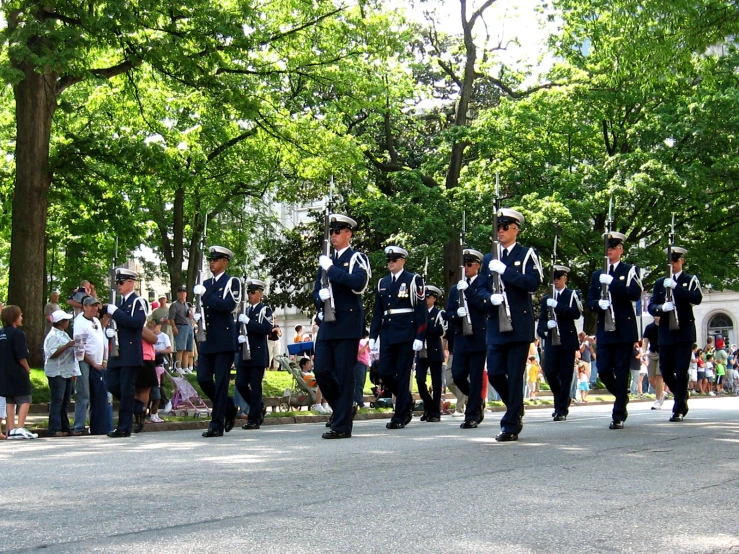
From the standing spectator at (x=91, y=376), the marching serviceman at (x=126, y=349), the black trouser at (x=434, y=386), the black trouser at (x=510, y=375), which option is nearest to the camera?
the black trouser at (x=510, y=375)

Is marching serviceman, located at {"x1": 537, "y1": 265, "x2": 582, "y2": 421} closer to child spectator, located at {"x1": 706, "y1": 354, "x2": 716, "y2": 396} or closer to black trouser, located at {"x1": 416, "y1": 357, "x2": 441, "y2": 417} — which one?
black trouser, located at {"x1": 416, "y1": 357, "x2": 441, "y2": 417}

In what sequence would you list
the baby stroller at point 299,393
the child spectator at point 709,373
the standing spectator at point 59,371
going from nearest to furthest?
the standing spectator at point 59,371 < the baby stroller at point 299,393 < the child spectator at point 709,373

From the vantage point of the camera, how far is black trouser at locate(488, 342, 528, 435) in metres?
11.2

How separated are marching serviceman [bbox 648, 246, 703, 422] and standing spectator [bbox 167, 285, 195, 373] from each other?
12792 millimetres

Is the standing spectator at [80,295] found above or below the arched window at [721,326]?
below

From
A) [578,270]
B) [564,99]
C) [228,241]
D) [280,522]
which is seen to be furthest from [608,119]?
[280,522]

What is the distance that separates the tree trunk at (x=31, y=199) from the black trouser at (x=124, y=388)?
8.36m

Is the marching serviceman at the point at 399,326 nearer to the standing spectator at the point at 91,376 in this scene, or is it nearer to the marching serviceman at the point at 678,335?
the marching serviceman at the point at 678,335

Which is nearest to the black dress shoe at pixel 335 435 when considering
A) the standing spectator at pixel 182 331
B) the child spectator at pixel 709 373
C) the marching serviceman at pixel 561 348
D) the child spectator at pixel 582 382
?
the marching serviceman at pixel 561 348

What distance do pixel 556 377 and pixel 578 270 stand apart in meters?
23.0

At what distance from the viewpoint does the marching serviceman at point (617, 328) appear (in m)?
13.2

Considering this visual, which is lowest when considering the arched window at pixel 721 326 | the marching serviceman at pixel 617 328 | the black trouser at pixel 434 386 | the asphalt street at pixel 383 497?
the asphalt street at pixel 383 497

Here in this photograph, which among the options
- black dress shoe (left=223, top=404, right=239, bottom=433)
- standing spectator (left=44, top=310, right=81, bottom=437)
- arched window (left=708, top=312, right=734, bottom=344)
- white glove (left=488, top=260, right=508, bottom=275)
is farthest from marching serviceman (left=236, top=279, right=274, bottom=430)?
arched window (left=708, top=312, right=734, bottom=344)

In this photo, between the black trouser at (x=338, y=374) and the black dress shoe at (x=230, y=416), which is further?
the black dress shoe at (x=230, y=416)
